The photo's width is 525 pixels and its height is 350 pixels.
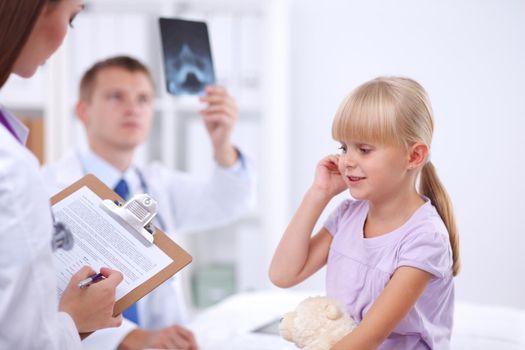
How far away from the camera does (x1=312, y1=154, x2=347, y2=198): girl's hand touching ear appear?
0.97 m

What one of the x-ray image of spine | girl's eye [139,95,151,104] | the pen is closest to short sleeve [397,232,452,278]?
the pen

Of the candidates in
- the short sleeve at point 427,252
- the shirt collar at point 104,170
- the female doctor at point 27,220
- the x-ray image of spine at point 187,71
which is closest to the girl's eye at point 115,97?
the shirt collar at point 104,170

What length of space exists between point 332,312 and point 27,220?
412 mm

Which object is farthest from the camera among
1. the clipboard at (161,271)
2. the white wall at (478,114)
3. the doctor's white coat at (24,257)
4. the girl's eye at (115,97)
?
the girl's eye at (115,97)

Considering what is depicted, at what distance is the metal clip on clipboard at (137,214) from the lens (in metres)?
0.96

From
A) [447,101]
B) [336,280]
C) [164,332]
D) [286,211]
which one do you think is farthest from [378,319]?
[286,211]

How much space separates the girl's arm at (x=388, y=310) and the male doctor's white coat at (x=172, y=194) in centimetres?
91

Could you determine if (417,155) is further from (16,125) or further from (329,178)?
(16,125)

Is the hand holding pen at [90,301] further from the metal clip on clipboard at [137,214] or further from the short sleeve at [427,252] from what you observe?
the short sleeve at [427,252]

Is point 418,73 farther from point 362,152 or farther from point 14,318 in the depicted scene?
point 14,318

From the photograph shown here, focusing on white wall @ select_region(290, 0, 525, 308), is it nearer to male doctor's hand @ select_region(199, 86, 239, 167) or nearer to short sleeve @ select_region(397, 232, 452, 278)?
short sleeve @ select_region(397, 232, 452, 278)

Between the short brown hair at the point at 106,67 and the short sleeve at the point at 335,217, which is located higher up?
the short brown hair at the point at 106,67

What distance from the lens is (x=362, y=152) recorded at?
0.87 meters

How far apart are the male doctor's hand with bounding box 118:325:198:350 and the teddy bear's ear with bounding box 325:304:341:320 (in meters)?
0.53
